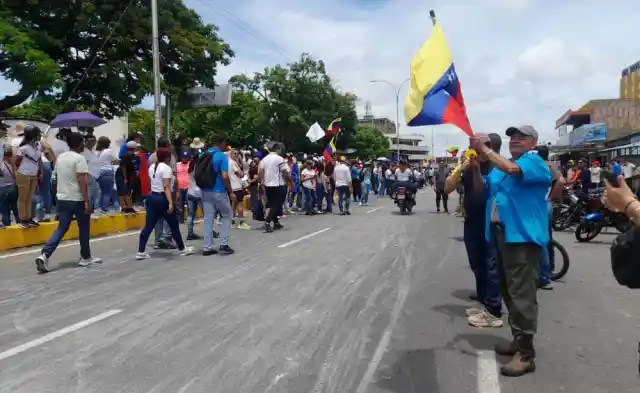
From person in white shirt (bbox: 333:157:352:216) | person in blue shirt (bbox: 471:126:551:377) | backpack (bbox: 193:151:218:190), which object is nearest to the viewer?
person in blue shirt (bbox: 471:126:551:377)

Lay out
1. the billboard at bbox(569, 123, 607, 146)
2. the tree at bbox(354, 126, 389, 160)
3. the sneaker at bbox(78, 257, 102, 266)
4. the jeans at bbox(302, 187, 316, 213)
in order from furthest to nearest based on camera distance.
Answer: the tree at bbox(354, 126, 389, 160) < the billboard at bbox(569, 123, 607, 146) < the jeans at bbox(302, 187, 316, 213) < the sneaker at bbox(78, 257, 102, 266)

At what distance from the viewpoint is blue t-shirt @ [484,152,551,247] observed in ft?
13.4

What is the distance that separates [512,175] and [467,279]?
11.7 ft

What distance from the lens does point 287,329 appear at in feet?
16.6

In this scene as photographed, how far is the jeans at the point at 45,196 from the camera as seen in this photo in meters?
11.3

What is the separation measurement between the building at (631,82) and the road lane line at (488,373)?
71.5 meters

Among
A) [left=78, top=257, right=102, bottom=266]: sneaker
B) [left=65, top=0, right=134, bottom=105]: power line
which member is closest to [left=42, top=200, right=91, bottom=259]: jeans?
[left=78, top=257, right=102, bottom=266]: sneaker

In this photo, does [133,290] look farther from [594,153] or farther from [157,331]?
[594,153]

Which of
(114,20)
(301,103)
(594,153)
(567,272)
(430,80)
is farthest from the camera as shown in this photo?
(301,103)

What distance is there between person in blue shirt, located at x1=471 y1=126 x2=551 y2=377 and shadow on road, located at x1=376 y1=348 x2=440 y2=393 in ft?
1.78

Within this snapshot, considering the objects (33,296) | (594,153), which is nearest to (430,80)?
(33,296)

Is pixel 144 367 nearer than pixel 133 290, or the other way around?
pixel 144 367

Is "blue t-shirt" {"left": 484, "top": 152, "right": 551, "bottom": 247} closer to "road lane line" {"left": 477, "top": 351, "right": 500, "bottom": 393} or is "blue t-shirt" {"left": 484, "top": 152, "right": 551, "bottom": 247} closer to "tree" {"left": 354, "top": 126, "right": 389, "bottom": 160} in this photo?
"road lane line" {"left": 477, "top": 351, "right": 500, "bottom": 393}

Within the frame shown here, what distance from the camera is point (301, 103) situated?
52250 mm
